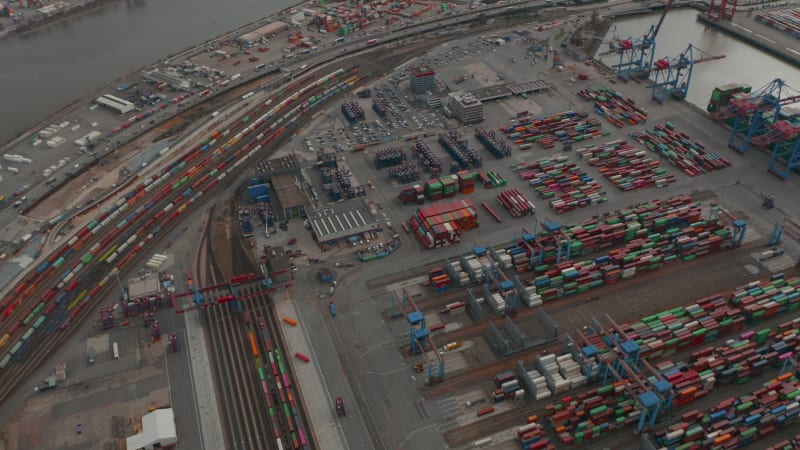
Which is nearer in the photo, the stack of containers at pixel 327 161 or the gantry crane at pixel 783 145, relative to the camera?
the gantry crane at pixel 783 145

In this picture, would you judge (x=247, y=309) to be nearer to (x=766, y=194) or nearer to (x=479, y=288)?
(x=479, y=288)

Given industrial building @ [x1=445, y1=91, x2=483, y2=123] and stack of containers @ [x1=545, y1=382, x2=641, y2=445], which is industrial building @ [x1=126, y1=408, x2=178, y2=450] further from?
industrial building @ [x1=445, y1=91, x2=483, y2=123]

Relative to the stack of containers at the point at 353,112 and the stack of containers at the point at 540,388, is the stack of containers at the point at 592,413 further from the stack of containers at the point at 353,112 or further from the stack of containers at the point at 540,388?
the stack of containers at the point at 353,112

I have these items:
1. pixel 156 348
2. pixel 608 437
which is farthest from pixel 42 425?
pixel 608 437

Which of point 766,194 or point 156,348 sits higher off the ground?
point 766,194

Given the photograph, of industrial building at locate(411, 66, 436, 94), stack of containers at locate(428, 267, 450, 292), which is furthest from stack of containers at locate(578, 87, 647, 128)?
stack of containers at locate(428, 267, 450, 292)

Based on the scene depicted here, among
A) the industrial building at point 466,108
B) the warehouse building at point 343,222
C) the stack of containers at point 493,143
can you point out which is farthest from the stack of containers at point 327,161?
the industrial building at point 466,108

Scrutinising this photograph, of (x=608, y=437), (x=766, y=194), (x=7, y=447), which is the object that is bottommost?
(x=7, y=447)
